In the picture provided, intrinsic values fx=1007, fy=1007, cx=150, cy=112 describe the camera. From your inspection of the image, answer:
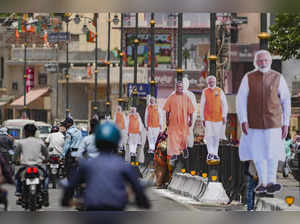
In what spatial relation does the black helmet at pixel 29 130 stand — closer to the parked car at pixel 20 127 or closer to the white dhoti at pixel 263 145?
the parked car at pixel 20 127

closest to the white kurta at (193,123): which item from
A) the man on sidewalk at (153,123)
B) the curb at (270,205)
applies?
the curb at (270,205)

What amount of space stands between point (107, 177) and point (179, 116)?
33.0 ft

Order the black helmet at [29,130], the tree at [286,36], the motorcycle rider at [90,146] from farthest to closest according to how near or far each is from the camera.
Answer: the tree at [286,36]
the black helmet at [29,130]
the motorcycle rider at [90,146]

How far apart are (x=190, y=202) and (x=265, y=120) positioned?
616cm

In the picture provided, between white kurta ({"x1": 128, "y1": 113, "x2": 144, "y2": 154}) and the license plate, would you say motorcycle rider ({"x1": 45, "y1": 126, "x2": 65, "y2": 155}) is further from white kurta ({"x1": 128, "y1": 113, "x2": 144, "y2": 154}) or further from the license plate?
white kurta ({"x1": 128, "y1": 113, "x2": 144, "y2": 154})

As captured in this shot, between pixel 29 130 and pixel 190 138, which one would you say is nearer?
pixel 29 130

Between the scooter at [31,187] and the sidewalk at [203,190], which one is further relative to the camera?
the sidewalk at [203,190]

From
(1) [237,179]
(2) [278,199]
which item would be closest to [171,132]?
(1) [237,179]

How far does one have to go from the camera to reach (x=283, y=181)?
1529cm

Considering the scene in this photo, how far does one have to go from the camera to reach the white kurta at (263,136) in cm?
1442

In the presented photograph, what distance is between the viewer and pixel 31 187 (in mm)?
14133

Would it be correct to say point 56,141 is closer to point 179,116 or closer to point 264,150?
point 179,116

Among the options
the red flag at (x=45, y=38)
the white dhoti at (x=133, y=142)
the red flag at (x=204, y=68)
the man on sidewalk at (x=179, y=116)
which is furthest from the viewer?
the red flag at (x=204, y=68)

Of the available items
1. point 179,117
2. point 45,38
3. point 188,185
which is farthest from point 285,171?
point 45,38
